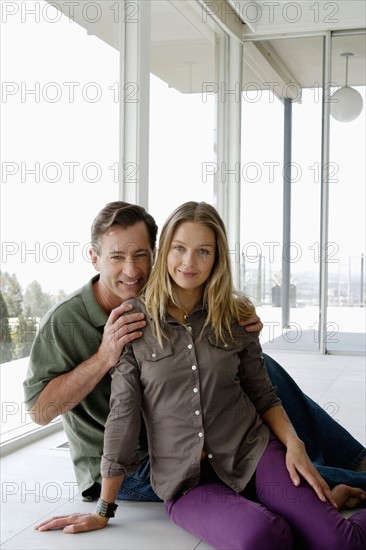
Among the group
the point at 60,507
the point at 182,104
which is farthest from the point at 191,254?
the point at 182,104

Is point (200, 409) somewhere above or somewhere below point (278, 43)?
below

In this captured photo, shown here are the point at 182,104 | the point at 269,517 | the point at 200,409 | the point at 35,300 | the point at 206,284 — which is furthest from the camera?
the point at 182,104

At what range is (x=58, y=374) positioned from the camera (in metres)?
2.22

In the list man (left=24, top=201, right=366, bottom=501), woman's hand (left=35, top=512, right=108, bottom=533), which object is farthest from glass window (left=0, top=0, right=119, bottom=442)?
woman's hand (left=35, top=512, right=108, bottom=533)

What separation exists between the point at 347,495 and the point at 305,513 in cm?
Result: 34

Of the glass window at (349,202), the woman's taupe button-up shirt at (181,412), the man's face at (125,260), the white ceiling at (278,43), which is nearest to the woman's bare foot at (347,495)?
the woman's taupe button-up shirt at (181,412)

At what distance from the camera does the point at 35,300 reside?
335cm

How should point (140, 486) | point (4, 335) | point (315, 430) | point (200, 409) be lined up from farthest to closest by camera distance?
point (4, 335) → point (315, 430) → point (140, 486) → point (200, 409)

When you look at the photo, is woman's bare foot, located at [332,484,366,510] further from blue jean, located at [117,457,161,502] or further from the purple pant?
blue jean, located at [117,457,161,502]

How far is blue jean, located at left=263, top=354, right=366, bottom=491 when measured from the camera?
253 cm

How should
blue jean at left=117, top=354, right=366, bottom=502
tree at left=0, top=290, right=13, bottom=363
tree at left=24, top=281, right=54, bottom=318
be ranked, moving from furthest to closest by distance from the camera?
tree at left=24, top=281, right=54, bottom=318 → tree at left=0, top=290, right=13, bottom=363 → blue jean at left=117, top=354, right=366, bottom=502

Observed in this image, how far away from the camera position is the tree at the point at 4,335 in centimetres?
306

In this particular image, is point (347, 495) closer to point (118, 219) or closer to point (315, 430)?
point (315, 430)

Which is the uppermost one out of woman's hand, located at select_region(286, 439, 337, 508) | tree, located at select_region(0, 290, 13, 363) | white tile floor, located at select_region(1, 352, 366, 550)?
tree, located at select_region(0, 290, 13, 363)
